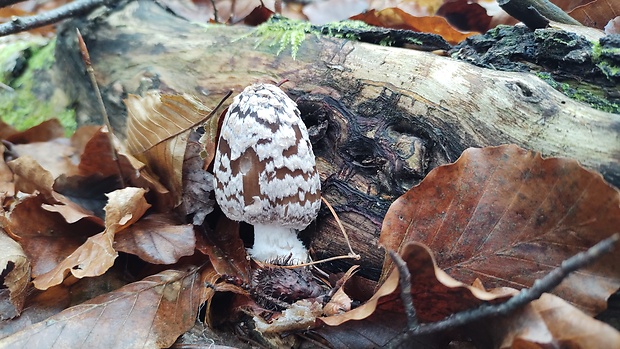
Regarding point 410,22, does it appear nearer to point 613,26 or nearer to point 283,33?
point 283,33

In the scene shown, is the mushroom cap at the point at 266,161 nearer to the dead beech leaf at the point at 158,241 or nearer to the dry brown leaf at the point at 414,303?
the dead beech leaf at the point at 158,241

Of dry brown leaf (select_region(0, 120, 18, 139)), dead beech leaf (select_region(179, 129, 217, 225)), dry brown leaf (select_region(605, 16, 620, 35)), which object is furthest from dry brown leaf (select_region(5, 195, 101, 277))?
dry brown leaf (select_region(605, 16, 620, 35))

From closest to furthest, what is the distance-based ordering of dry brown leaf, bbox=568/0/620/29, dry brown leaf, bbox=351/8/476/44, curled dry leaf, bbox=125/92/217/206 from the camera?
curled dry leaf, bbox=125/92/217/206, dry brown leaf, bbox=568/0/620/29, dry brown leaf, bbox=351/8/476/44

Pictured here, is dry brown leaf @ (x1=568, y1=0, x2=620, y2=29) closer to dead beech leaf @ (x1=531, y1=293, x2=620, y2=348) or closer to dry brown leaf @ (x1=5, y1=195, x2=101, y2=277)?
dead beech leaf @ (x1=531, y1=293, x2=620, y2=348)

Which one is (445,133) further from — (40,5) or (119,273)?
(40,5)

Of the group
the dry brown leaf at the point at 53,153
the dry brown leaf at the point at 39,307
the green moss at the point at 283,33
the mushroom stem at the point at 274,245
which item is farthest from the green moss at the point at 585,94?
the dry brown leaf at the point at 53,153

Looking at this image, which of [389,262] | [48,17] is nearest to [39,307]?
[389,262]

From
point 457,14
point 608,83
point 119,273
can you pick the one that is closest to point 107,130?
point 119,273

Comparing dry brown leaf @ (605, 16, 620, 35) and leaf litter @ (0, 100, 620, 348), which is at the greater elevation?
dry brown leaf @ (605, 16, 620, 35)
